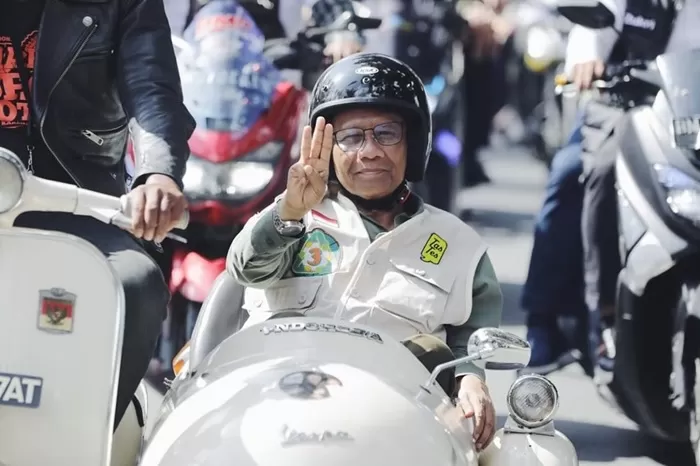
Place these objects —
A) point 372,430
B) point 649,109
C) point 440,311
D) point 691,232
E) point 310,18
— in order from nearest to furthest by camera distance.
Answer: point 372,430
point 440,311
point 691,232
point 649,109
point 310,18

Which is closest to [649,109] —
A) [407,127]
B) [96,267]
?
[407,127]

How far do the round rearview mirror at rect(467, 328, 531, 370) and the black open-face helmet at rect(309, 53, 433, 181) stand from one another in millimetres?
951

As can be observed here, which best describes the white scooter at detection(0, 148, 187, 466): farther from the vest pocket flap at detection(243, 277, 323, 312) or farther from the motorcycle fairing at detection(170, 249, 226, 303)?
the motorcycle fairing at detection(170, 249, 226, 303)

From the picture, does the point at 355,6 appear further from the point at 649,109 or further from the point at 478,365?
the point at 478,365

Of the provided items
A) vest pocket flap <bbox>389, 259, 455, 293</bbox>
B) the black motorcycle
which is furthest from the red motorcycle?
vest pocket flap <bbox>389, 259, 455, 293</bbox>

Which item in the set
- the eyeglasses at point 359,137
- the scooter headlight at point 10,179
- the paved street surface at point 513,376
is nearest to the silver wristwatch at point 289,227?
the eyeglasses at point 359,137

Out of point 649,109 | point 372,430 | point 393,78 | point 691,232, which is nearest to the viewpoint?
point 372,430

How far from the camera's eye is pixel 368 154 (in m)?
4.31

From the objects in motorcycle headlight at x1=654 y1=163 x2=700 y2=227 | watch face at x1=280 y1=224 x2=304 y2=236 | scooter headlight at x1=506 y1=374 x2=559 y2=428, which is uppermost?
watch face at x1=280 y1=224 x2=304 y2=236

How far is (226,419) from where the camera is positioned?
10.3 feet

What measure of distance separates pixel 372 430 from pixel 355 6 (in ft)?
16.9

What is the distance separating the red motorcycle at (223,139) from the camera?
6887mm

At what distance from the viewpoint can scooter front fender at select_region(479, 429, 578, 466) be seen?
3.60 metres

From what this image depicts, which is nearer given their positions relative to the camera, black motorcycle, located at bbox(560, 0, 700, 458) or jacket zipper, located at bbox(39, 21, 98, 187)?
jacket zipper, located at bbox(39, 21, 98, 187)
